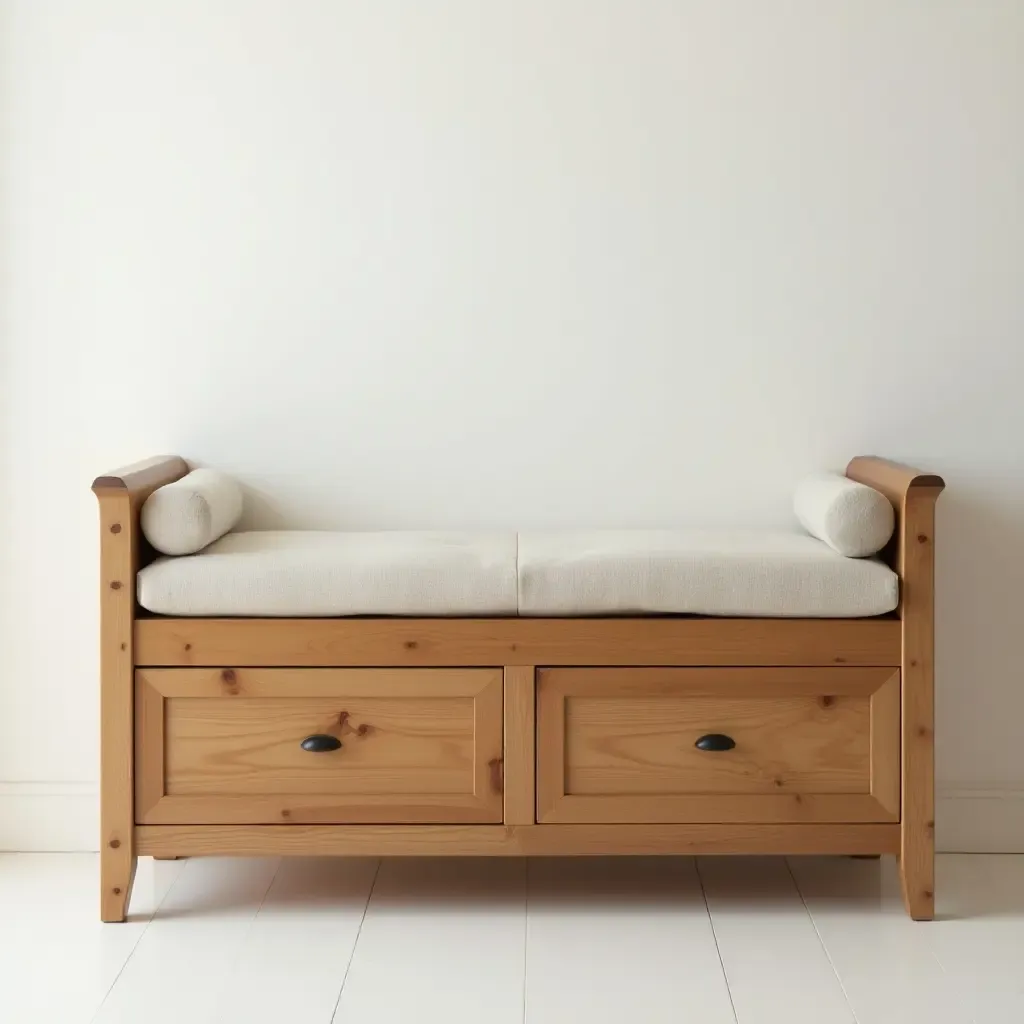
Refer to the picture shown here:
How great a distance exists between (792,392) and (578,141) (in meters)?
0.64

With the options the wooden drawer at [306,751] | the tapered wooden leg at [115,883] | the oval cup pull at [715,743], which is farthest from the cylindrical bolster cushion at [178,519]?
the oval cup pull at [715,743]

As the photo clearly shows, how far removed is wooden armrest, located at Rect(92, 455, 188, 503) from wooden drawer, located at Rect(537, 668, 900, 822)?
2.48 ft

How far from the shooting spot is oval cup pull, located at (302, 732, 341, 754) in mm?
2066

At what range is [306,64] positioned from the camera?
2455 millimetres

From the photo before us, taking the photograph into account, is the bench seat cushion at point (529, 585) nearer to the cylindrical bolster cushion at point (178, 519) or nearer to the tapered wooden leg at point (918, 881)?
the cylindrical bolster cushion at point (178, 519)

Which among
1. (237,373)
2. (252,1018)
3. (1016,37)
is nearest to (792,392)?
(1016,37)

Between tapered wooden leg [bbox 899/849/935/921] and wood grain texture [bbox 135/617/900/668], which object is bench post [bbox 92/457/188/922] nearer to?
wood grain texture [bbox 135/617/900/668]

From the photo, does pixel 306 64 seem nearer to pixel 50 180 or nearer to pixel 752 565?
pixel 50 180

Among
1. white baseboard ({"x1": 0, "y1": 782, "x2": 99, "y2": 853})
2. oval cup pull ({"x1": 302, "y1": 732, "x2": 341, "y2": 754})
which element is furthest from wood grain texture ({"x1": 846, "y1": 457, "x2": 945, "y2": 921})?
white baseboard ({"x1": 0, "y1": 782, "x2": 99, "y2": 853})

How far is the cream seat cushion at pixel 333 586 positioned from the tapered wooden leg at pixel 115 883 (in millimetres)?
409

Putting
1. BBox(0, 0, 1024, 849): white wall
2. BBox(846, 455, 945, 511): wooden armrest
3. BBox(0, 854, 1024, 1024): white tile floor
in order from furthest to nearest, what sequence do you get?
BBox(0, 0, 1024, 849): white wall < BBox(846, 455, 945, 511): wooden armrest < BBox(0, 854, 1024, 1024): white tile floor

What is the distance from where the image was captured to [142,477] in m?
2.13

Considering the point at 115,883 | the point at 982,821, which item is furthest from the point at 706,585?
the point at 115,883

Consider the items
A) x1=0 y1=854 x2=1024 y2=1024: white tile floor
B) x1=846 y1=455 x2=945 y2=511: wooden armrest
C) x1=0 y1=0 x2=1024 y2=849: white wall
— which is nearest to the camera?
x1=0 y1=854 x2=1024 y2=1024: white tile floor
